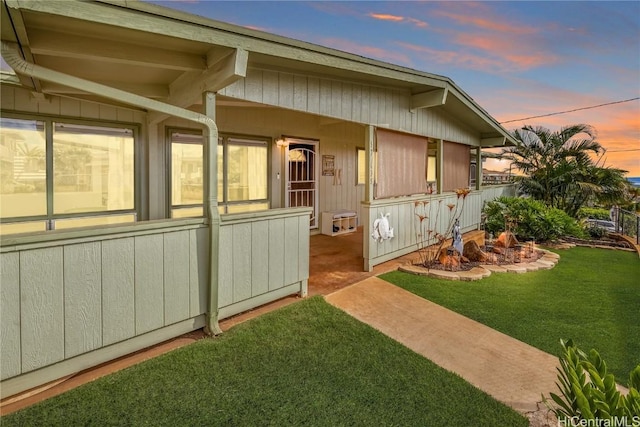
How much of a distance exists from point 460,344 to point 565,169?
9.48 meters

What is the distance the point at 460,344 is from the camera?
3084 millimetres

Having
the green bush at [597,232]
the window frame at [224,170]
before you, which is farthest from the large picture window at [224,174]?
the green bush at [597,232]

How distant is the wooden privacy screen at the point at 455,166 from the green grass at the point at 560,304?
281cm

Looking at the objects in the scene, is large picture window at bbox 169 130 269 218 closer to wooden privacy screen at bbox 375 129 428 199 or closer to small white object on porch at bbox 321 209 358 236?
small white object on porch at bbox 321 209 358 236


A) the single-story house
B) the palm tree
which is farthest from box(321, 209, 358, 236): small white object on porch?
the palm tree

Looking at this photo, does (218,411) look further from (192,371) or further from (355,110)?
(355,110)

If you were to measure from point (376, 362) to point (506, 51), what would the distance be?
11.7 metres

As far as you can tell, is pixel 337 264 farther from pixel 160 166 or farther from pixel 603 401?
pixel 603 401

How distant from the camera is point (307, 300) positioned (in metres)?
3.88

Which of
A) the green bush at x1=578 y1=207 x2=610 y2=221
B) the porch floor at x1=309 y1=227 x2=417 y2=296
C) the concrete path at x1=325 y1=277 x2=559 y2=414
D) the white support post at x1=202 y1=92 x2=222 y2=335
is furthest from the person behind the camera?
the green bush at x1=578 y1=207 x2=610 y2=221

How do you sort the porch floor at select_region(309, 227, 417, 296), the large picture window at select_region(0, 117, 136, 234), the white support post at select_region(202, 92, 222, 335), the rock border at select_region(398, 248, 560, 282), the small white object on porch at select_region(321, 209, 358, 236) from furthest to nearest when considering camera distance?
the small white object on porch at select_region(321, 209, 358, 236) < the rock border at select_region(398, 248, 560, 282) < the porch floor at select_region(309, 227, 417, 296) < the large picture window at select_region(0, 117, 136, 234) < the white support post at select_region(202, 92, 222, 335)

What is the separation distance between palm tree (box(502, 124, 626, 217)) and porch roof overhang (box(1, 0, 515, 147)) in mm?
8178

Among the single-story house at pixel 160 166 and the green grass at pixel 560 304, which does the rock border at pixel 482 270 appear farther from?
the single-story house at pixel 160 166

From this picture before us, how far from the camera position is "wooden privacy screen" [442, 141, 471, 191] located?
7534mm
